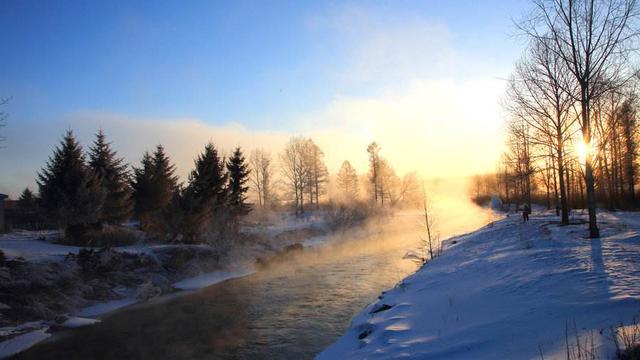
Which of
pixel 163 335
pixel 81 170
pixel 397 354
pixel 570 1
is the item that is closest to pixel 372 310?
pixel 397 354

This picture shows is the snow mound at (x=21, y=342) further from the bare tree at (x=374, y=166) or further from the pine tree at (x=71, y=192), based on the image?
the bare tree at (x=374, y=166)

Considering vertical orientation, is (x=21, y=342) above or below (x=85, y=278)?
below

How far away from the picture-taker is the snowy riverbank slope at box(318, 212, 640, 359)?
715cm

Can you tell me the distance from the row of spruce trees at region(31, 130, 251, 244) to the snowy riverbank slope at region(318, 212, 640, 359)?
20.3m

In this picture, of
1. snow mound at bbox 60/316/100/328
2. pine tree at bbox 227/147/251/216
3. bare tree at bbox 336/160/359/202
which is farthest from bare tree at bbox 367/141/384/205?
snow mound at bbox 60/316/100/328

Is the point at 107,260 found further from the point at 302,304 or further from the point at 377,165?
the point at 377,165

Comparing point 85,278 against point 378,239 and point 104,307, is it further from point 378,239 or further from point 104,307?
point 378,239

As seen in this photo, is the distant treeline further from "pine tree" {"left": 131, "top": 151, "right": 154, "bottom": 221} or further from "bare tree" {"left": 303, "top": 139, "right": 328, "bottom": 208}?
"bare tree" {"left": 303, "top": 139, "right": 328, "bottom": 208}

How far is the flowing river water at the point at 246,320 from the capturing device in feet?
41.0

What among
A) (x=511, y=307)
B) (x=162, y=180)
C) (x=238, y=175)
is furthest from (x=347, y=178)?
(x=511, y=307)

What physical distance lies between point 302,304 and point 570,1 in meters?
15.4

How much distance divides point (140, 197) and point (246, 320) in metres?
23.7

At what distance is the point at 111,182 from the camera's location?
32500mm

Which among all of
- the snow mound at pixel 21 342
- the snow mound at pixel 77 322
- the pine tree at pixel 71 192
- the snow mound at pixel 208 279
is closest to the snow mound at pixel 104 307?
the snow mound at pixel 77 322
